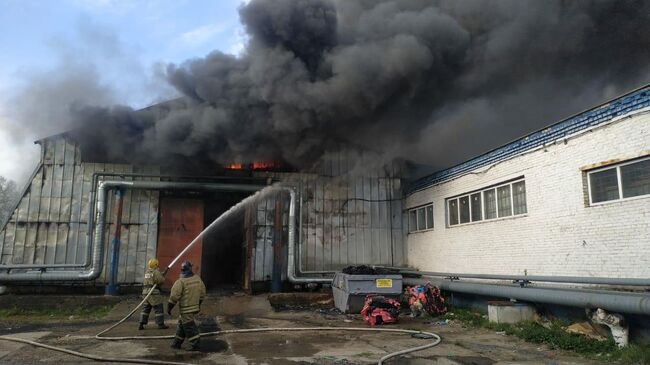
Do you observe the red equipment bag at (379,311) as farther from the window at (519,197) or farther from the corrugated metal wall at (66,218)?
the corrugated metal wall at (66,218)

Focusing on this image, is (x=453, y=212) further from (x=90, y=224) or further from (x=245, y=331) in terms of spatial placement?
(x=90, y=224)

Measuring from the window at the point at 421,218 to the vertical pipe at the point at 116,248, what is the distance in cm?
844

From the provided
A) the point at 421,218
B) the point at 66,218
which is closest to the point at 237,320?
the point at 66,218

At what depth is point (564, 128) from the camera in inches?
303

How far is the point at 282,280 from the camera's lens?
12828 mm

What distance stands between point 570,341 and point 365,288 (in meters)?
4.25

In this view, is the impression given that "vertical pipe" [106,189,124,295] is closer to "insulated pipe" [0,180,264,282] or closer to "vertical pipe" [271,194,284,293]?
"insulated pipe" [0,180,264,282]

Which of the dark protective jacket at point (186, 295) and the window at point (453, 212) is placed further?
the window at point (453, 212)

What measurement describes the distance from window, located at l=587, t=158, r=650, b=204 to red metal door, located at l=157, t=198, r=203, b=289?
9.90m

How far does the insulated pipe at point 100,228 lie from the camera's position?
1138cm

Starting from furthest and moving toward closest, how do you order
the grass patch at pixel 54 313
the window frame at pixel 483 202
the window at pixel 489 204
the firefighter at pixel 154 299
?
the grass patch at pixel 54 313, the window frame at pixel 483 202, the window at pixel 489 204, the firefighter at pixel 154 299

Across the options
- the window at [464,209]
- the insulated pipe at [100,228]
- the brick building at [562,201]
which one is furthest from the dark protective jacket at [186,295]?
the window at [464,209]

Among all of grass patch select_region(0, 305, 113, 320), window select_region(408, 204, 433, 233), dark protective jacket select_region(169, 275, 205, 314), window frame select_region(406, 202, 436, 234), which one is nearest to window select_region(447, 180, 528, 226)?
window frame select_region(406, 202, 436, 234)

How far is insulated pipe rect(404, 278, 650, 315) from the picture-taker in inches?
219
